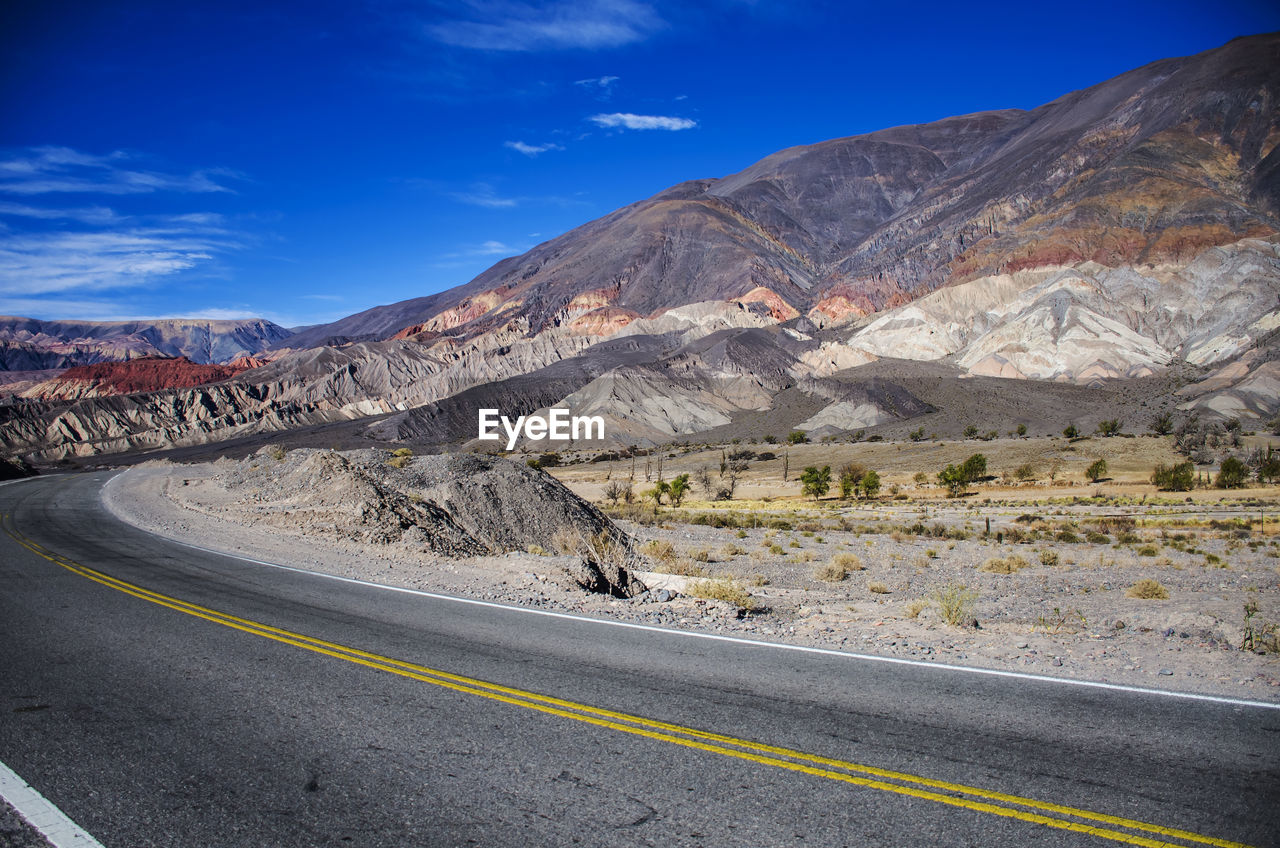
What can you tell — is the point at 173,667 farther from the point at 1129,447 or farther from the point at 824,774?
the point at 1129,447

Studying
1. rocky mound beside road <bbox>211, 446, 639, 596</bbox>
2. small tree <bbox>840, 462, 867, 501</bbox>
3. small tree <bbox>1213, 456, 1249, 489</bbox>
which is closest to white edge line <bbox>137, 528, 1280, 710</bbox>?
rocky mound beside road <bbox>211, 446, 639, 596</bbox>

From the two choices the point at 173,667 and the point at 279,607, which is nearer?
the point at 173,667

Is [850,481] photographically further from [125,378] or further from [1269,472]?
Answer: [125,378]

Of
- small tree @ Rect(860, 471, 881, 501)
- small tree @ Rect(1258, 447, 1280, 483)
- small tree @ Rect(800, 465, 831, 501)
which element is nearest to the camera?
small tree @ Rect(1258, 447, 1280, 483)

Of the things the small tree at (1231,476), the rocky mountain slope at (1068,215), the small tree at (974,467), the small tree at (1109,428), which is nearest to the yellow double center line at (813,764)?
the small tree at (1231,476)

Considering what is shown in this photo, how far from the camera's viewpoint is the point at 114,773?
15.6 feet

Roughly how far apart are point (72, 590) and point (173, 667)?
579cm

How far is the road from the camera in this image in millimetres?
4105

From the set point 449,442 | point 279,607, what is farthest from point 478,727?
point 449,442

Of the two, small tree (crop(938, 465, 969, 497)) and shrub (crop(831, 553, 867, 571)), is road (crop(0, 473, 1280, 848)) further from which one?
small tree (crop(938, 465, 969, 497))

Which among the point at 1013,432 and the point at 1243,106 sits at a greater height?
the point at 1243,106

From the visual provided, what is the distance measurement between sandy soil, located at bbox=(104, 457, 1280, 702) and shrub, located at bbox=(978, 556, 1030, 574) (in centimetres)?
32

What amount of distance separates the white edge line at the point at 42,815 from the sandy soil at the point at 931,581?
20.5 feet
